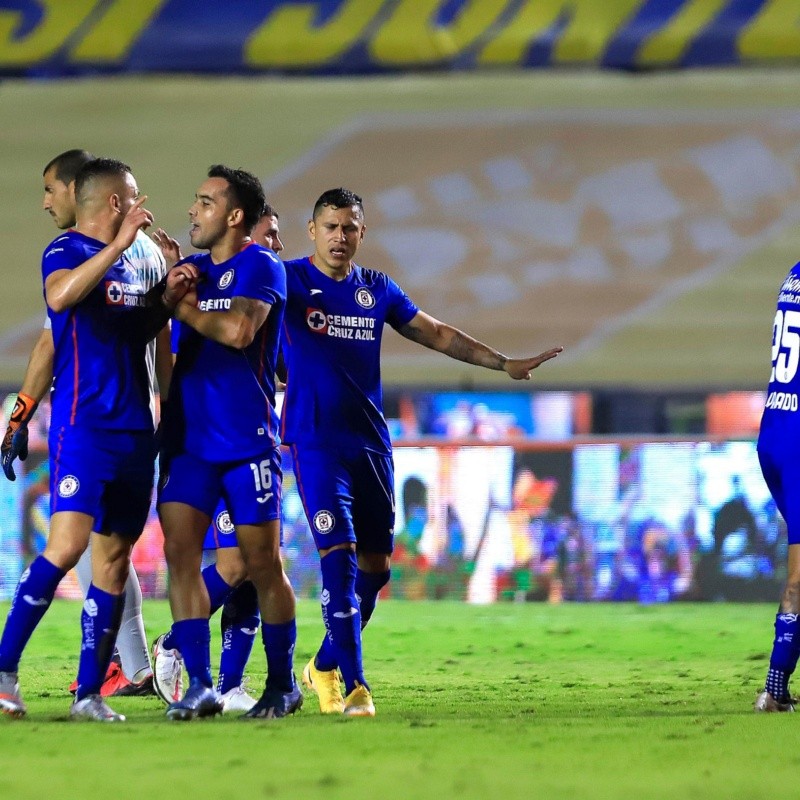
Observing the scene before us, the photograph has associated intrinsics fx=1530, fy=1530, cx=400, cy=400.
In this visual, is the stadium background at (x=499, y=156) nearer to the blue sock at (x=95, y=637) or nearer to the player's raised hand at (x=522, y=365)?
the player's raised hand at (x=522, y=365)

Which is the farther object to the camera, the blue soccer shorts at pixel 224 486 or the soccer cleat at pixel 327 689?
the soccer cleat at pixel 327 689

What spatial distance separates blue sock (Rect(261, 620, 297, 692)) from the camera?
520 centimetres

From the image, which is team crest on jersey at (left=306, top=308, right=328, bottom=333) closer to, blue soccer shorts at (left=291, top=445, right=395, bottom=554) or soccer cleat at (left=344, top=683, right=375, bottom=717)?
blue soccer shorts at (left=291, top=445, right=395, bottom=554)

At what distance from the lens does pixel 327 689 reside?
551cm

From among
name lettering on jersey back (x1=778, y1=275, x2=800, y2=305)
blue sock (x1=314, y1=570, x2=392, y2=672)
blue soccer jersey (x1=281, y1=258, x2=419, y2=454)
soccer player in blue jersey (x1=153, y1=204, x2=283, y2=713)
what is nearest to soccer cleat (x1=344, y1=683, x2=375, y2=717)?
blue sock (x1=314, y1=570, x2=392, y2=672)

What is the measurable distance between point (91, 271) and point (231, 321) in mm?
471

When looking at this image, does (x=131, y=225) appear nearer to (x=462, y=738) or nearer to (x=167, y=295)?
(x=167, y=295)

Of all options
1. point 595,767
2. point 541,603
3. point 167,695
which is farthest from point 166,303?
point 541,603

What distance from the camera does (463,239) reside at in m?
15.8

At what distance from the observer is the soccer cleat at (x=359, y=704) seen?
17.0 feet

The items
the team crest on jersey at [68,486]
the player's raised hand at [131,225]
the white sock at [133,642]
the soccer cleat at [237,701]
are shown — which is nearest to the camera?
the player's raised hand at [131,225]

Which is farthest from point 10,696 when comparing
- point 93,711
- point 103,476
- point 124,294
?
point 124,294

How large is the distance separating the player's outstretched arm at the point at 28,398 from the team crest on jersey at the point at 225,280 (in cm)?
67

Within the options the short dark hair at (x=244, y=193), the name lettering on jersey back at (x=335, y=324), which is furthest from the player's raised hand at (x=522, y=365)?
the short dark hair at (x=244, y=193)
